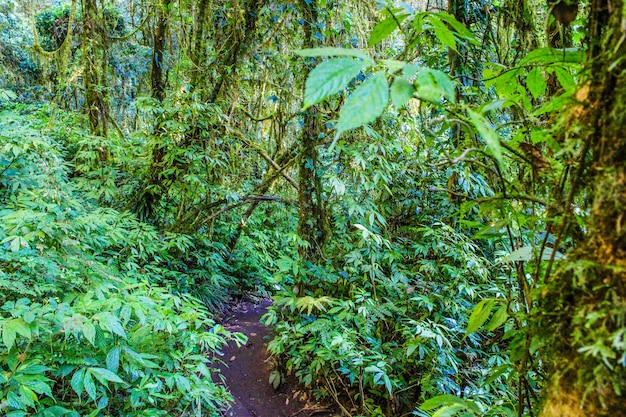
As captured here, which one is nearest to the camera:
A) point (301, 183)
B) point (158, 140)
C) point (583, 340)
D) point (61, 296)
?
point (583, 340)

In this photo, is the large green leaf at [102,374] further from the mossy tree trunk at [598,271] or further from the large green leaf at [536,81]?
the large green leaf at [536,81]

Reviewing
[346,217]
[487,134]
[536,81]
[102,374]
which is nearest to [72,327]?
[102,374]

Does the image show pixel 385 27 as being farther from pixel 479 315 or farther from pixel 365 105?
pixel 479 315

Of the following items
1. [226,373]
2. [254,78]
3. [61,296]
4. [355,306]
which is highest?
[254,78]

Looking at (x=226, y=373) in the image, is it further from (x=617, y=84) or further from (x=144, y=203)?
(x=617, y=84)

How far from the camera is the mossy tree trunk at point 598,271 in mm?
465

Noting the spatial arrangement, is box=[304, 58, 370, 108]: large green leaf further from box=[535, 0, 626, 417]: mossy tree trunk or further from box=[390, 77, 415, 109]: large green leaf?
box=[535, 0, 626, 417]: mossy tree trunk

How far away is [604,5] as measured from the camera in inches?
22.4

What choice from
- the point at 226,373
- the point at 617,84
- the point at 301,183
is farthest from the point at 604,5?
the point at 226,373

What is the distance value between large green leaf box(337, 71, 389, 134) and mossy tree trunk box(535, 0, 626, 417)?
0.31 m

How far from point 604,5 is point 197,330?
7.80 feet

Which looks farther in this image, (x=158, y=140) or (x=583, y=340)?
(x=158, y=140)

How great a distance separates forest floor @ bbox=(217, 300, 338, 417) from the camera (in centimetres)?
314

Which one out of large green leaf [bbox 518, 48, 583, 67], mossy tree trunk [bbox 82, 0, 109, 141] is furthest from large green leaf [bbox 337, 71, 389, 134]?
mossy tree trunk [bbox 82, 0, 109, 141]
